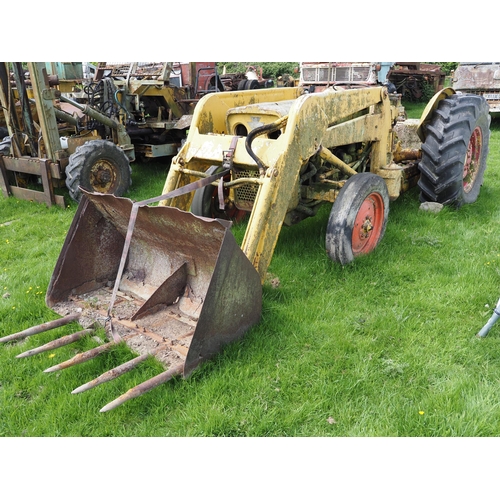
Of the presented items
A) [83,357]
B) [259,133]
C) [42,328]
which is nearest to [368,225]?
[259,133]

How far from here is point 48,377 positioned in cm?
303

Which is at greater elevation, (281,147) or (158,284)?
(281,147)

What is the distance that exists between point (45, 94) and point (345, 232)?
15.1ft

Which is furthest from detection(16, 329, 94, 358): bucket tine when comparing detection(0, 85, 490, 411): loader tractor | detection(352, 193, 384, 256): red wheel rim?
detection(352, 193, 384, 256): red wheel rim

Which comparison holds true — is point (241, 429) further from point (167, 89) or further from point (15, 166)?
point (167, 89)

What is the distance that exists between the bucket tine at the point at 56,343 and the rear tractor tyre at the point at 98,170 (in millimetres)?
3513

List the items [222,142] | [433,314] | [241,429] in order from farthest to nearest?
[222,142] → [433,314] → [241,429]

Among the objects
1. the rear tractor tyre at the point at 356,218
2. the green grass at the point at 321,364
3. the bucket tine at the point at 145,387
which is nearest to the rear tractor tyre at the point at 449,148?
the green grass at the point at 321,364

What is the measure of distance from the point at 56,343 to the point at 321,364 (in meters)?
1.63

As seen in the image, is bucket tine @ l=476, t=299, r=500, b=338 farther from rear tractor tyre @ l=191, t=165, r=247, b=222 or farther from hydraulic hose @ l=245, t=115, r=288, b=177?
rear tractor tyre @ l=191, t=165, r=247, b=222

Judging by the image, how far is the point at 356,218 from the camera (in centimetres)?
407

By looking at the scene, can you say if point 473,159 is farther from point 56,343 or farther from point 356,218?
point 56,343

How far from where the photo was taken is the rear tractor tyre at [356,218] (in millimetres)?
3908

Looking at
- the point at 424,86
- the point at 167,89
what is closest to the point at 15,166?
the point at 167,89
